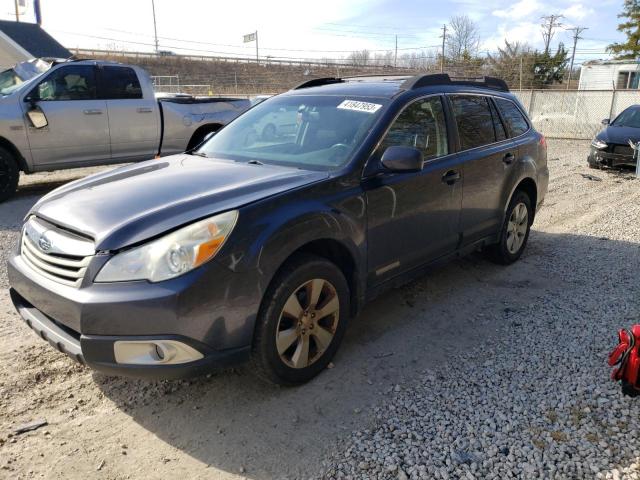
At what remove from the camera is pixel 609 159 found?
10.9 metres

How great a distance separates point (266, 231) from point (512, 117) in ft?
11.6

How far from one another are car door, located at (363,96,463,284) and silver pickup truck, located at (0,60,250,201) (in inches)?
165

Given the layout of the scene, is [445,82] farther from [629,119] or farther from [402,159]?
[629,119]

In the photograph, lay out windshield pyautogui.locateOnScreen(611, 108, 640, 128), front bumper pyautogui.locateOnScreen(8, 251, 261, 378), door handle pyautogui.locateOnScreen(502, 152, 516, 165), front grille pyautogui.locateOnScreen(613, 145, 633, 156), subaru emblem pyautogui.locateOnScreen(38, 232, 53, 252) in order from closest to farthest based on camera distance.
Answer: front bumper pyautogui.locateOnScreen(8, 251, 261, 378), subaru emblem pyautogui.locateOnScreen(38, 232, 53, 252), door handle pyautogui.locateOnScreen(502, 152, 516, 165), front grille pyautogui.locateOnScreen(613, 145, 633, 156), windshield pyautogui.locateOnScreen(611, 108, 640, 128)

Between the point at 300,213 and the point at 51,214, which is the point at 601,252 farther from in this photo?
the point at 51,214

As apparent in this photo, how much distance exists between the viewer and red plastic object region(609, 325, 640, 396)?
292 cm

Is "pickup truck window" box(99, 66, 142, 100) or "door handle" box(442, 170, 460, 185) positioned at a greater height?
"pickup truck window" box(99, 66, 142, 100)

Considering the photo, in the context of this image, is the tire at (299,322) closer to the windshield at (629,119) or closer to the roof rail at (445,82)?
the roof rail at (445,82)

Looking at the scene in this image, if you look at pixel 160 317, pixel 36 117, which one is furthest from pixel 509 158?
pixel 36 117

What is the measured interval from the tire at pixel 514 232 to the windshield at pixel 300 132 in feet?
7.20

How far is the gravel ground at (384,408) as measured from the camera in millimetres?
2479

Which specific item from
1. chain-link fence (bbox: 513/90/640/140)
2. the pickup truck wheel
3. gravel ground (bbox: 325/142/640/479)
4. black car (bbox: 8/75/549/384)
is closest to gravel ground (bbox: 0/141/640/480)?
gravel ground (bbox: 325/142/640/479)

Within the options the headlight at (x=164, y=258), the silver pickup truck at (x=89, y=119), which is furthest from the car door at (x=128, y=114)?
the headlight at (x=164, y=258)

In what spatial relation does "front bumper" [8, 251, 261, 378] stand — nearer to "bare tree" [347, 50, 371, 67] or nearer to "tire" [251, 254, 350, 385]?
"tire" [251, 254, 350, 385]
